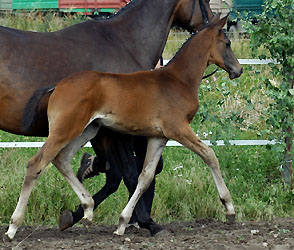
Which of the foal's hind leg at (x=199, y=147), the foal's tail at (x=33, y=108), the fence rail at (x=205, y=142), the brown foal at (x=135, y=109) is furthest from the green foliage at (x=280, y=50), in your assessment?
the foal's tail at (x=33, y=108)

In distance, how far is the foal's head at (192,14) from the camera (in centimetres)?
645

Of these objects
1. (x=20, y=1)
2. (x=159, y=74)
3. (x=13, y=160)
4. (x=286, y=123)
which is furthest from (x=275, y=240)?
(x=20, y=1)

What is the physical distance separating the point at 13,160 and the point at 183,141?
300cm

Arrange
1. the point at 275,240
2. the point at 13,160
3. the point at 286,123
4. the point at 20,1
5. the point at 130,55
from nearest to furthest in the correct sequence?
the point at 275,240, the point at 130,55, the point at 286,123, the point at 13,160, the point at 20,1

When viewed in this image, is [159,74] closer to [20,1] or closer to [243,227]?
[243,227]

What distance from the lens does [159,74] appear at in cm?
588

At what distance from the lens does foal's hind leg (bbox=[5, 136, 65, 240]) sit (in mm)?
5480

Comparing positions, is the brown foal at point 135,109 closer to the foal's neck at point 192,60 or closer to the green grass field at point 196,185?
the foal's neck at point 192,60

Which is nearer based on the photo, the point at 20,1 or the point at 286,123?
the point at 286,123

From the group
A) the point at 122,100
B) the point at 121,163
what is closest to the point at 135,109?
the point at 122,100

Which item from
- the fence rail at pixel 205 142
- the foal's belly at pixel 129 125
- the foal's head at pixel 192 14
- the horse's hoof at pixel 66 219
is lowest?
the horse's hoof at pixel 66 219

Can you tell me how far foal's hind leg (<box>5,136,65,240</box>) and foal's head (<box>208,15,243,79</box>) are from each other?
153 centimetres

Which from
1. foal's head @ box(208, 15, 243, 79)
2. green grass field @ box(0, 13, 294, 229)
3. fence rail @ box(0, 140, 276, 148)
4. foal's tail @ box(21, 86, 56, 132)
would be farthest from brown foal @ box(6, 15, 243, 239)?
fence rail @ box(0, 140, 276, 148)

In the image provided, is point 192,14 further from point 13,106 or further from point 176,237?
point 176,237
